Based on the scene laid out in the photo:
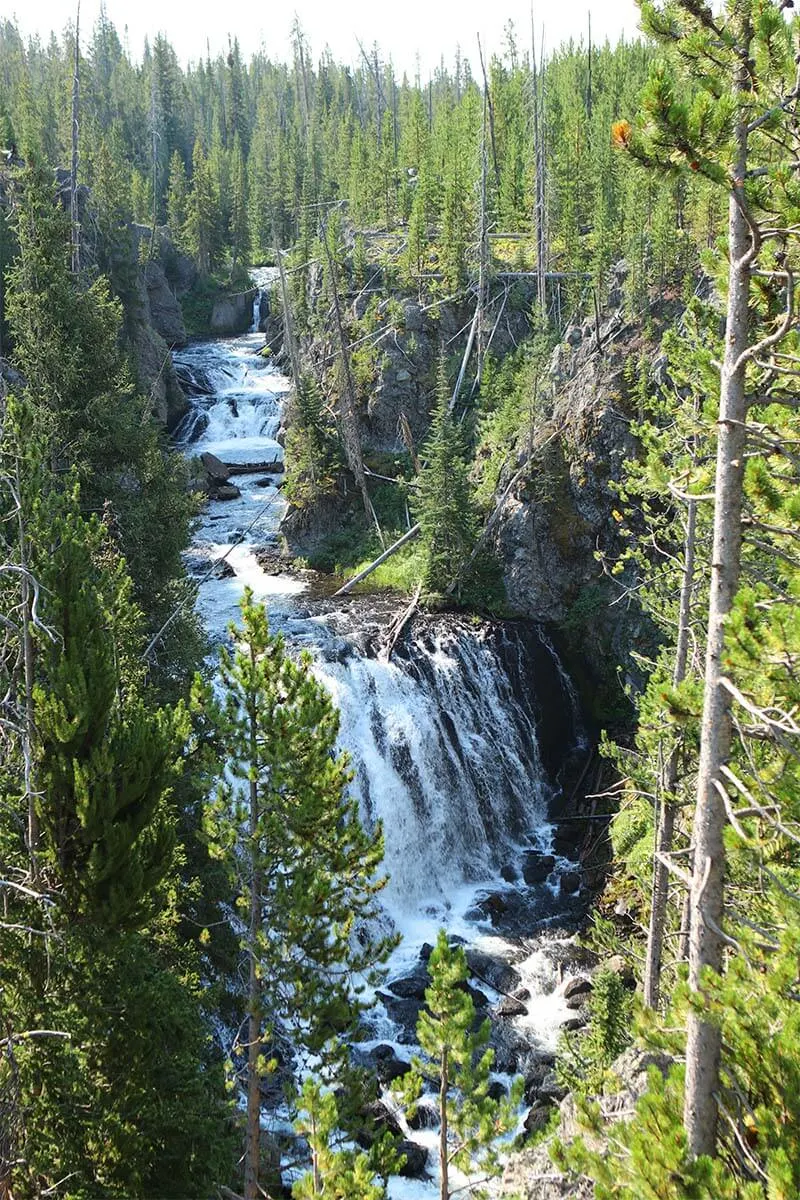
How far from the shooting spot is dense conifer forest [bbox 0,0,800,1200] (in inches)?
217

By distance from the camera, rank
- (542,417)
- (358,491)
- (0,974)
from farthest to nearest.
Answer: (358,491) → (542,417) → (0,974)

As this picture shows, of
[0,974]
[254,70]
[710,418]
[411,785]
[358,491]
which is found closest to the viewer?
[710,418]

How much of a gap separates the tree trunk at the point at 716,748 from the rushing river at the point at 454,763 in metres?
11.3

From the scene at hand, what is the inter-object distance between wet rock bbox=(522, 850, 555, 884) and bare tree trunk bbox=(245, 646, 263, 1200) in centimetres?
1191

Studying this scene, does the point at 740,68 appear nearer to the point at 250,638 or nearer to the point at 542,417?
the point at 250,638

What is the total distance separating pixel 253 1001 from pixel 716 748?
271 inches

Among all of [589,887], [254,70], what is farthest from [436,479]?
[254,70]

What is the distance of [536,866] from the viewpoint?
21297 millimetres

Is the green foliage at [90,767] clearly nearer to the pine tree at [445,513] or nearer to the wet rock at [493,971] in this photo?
the wet rock at [493,971]

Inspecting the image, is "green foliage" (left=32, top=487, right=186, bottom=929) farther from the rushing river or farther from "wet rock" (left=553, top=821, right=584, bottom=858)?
"wet rock" (left=553, top=821, right=584, bottom=858)

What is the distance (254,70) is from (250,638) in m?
143

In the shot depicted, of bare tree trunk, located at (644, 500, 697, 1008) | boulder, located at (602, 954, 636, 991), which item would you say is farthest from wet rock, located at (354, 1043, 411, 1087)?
bare tree trunk, located at (644, 500, 697, 1008)

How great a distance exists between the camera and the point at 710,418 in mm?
6918

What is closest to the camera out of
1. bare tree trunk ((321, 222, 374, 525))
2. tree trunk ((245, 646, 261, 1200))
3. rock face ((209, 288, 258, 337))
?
tree trunk ((245, 646, 261, 1200))
